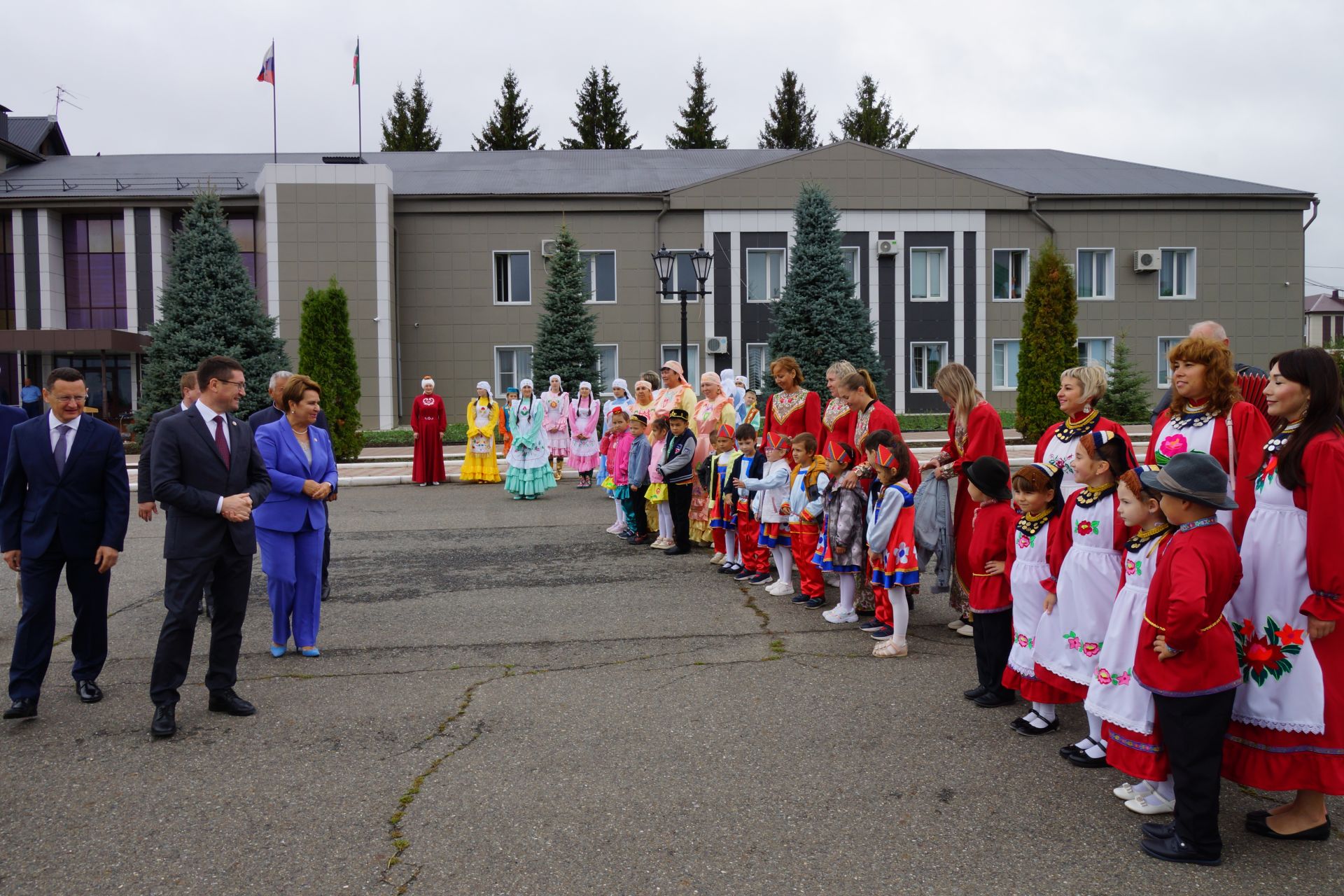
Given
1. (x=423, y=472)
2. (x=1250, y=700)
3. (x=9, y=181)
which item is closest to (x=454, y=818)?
(x=1250, y=700)

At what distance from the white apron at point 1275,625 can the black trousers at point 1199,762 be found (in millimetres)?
192

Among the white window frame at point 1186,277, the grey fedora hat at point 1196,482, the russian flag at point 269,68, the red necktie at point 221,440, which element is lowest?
the grey fedora hat at point 1196,482

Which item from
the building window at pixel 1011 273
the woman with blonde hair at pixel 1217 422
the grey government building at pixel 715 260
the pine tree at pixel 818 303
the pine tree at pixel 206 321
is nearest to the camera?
the woman with blonde hair at pixel 1217 422

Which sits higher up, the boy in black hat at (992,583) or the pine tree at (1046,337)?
the pine tree at (1046,337)

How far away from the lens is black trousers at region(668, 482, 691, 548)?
11.1 meters

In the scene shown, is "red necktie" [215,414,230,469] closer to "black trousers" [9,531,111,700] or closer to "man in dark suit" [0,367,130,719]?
"man in dark suit" [0,367,130,719]

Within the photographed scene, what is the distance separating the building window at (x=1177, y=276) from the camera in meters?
35.4

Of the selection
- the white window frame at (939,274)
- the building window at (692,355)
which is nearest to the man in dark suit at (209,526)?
the building window at (692,355)

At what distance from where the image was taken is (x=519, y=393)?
58.1ft

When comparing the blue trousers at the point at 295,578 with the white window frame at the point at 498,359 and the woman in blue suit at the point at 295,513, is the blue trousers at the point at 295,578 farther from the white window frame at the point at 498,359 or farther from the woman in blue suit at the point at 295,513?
the white window frame at the point at 498,359

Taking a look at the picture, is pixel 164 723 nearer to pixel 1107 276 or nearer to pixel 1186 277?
pixel 1107 276

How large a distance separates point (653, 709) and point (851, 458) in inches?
127

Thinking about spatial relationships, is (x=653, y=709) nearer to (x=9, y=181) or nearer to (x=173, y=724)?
(x=173, y=724)

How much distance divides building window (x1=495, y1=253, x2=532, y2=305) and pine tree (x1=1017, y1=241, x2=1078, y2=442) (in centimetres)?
1658
